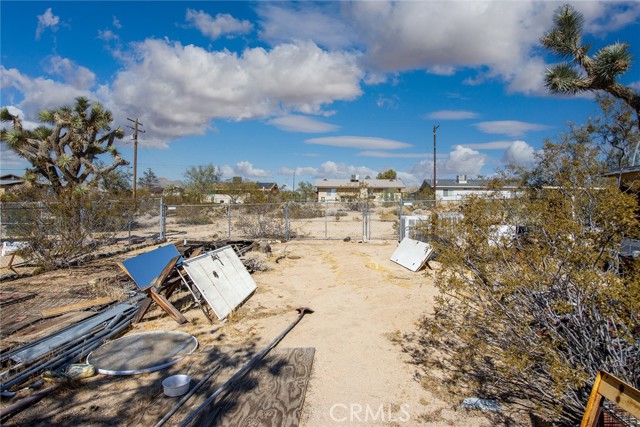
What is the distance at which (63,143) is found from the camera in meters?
20.8

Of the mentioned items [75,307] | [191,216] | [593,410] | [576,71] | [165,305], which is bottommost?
[75,307]

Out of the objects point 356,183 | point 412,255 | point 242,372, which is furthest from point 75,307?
point 356,183

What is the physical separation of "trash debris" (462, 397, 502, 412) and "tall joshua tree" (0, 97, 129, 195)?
20897mm

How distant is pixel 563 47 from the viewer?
16141 mm

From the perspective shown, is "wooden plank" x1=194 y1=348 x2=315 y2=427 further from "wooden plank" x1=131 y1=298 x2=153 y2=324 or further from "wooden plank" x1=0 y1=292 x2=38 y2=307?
"wooden plank" x1=0 y1=292 x2=38 y2=307

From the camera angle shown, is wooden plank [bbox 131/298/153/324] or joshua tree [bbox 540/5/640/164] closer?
wooden plank [bbox 131/298/153/324]

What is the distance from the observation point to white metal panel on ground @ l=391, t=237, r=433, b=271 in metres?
11.3

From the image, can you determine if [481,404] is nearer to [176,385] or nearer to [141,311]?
[176,385]

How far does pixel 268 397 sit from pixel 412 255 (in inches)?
340

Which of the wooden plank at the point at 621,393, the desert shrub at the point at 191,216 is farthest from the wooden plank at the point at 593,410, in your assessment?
the desert shrub at the point at 191,216

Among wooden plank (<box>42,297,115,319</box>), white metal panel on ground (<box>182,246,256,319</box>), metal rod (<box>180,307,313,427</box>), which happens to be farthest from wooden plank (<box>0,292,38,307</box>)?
metal rod (<box>180,307,313,427</box>)

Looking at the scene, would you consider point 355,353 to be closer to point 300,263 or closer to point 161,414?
point 161,414

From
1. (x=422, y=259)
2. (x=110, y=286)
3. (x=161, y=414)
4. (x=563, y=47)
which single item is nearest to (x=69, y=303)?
(x=110, y=286)

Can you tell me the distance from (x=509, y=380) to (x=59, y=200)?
13.6 m
